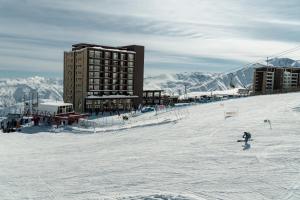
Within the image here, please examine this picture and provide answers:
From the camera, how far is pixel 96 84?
82.2 m

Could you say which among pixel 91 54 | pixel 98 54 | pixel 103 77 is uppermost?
pixel 98 54

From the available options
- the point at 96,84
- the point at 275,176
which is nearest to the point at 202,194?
the point at 275,176

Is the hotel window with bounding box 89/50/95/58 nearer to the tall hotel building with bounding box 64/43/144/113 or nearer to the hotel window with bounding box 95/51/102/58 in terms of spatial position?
the tall hotel building with bounding box 64/43/144/113

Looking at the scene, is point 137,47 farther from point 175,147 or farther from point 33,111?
point 175,147

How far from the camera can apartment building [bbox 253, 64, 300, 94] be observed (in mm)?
136500

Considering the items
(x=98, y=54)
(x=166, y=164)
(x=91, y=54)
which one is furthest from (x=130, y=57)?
(x=166, y=164)

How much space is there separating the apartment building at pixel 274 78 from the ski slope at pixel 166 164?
101m

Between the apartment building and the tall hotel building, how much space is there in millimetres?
61084

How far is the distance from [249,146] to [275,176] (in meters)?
7.13

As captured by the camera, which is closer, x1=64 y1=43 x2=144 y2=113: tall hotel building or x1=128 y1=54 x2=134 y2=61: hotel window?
x1=64 y1=43 x2=144 y2=113: tall hotel building

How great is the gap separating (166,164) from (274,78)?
12464 centimetres

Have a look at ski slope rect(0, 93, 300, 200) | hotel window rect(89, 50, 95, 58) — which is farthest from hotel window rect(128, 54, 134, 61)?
ski slope rect(0, 93, 300, 200)

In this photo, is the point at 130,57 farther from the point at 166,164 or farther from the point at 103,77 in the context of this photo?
the point at 166,164

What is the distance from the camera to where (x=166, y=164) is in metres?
24.0
